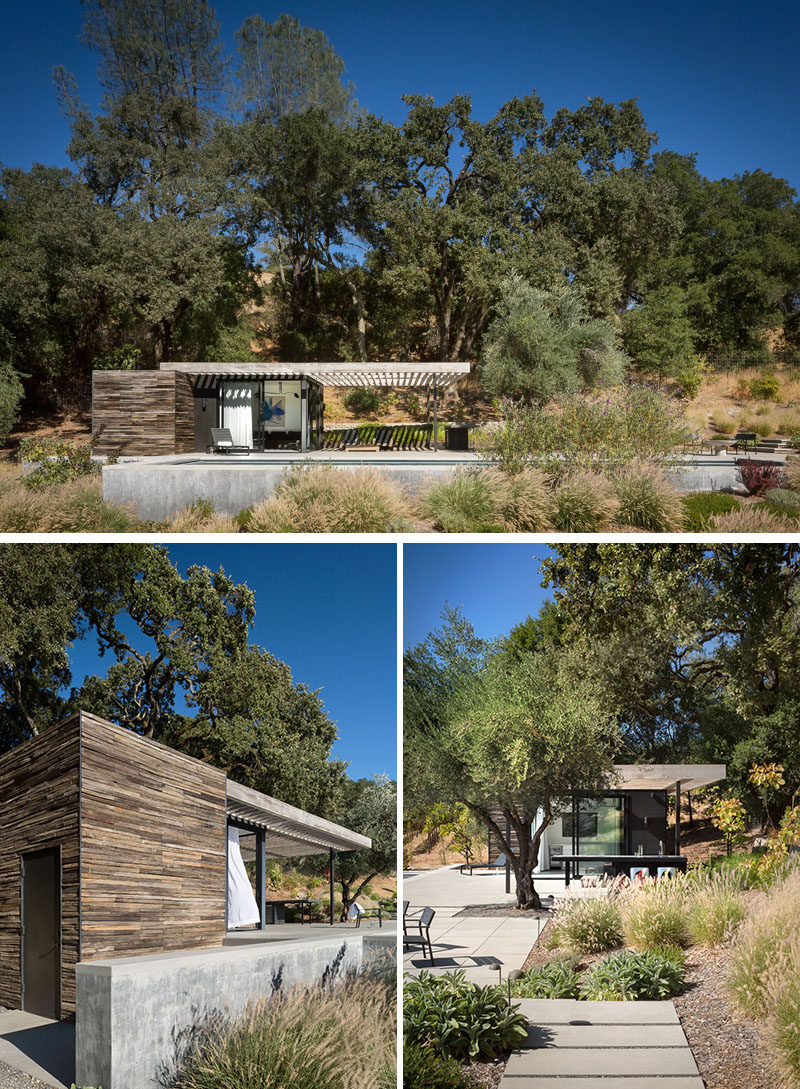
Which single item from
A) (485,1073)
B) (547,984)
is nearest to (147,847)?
(547,984)

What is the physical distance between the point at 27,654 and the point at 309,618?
5539 millimetres

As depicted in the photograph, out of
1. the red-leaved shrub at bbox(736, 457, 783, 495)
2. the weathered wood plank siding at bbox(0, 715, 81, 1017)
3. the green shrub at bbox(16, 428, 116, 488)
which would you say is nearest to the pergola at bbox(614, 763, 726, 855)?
the red-leaved shrub at bbox(736, 457, 783, 495)

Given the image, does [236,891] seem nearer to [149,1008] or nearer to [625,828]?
[149,1008]

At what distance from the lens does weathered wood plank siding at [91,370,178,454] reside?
18547 mm

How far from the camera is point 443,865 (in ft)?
29.3

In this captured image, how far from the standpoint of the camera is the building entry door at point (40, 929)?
7773mm

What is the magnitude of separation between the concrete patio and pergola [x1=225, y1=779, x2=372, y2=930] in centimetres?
171

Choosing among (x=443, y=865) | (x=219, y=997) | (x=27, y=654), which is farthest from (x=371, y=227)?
(x=219, y=997)

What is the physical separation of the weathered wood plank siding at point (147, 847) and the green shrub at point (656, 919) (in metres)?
4.26

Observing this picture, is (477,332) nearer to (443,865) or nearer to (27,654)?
(27,654)

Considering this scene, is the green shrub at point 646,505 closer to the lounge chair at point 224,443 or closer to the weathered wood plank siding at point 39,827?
the weathered wood plank siding at point 39,827

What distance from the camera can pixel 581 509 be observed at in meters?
9.89

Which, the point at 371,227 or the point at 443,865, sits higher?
the point at 371,227

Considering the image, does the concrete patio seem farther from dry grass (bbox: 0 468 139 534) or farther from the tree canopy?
the tree canopy
